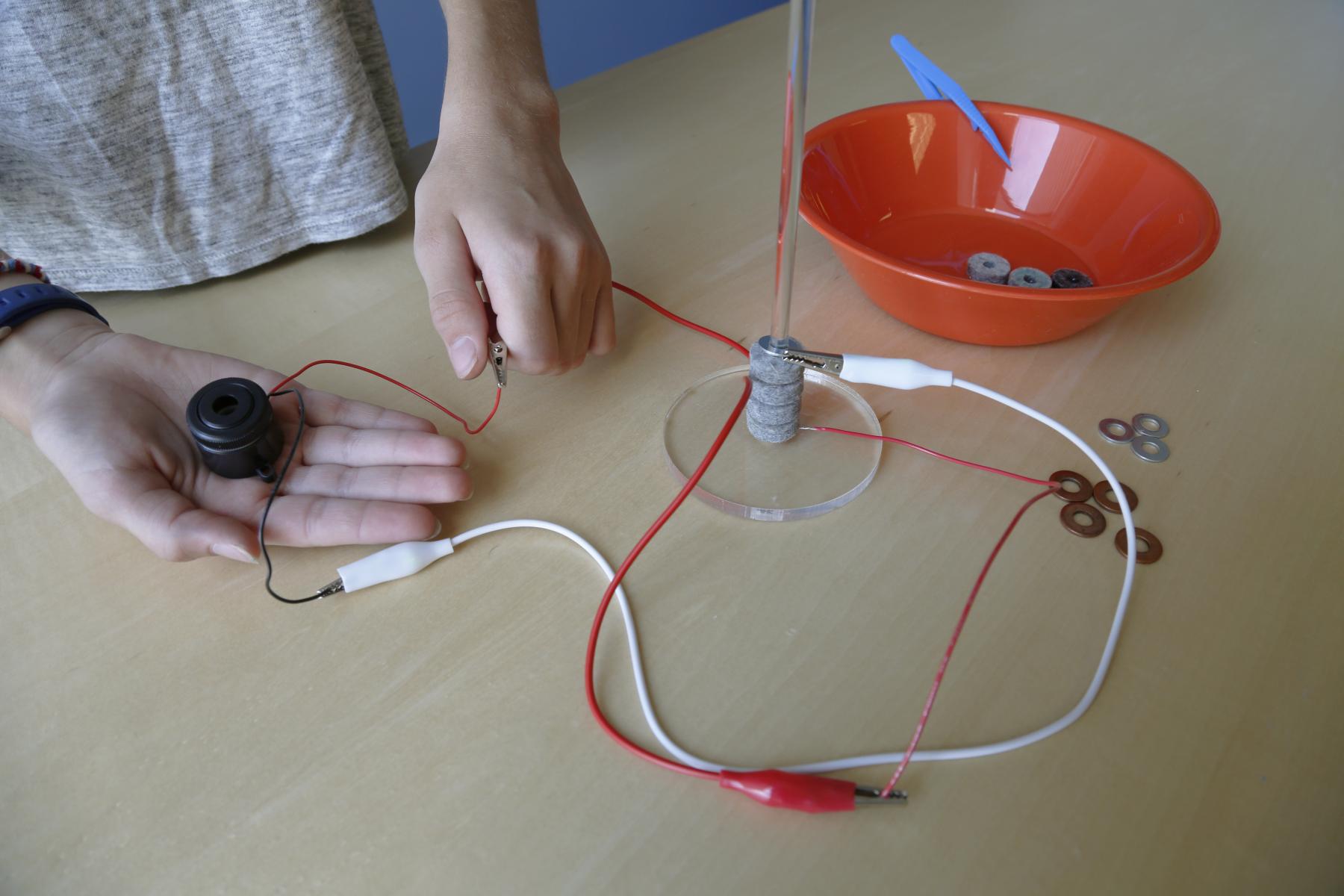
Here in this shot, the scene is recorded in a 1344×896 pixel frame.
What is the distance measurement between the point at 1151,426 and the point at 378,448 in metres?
0.53

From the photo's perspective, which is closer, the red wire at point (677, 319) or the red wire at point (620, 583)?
the red wire at point (620, 583)

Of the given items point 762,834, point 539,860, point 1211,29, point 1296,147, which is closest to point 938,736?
point 762,834

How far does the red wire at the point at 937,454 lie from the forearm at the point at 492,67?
1.15 feet

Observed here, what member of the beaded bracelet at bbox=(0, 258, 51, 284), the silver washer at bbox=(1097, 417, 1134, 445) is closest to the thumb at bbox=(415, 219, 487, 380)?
the beaded bracelet at bbox=(0, 258, 51, 284)

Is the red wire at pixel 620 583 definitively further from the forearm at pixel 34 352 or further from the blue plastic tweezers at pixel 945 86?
the forearm at pixel 34 352

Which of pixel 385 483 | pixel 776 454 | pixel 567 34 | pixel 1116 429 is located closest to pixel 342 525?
pixel 385 483

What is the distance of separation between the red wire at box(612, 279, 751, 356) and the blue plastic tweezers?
0.95 ft

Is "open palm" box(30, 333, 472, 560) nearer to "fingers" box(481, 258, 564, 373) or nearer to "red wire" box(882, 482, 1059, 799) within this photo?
"fingers" box(481, 258, 564, 373)

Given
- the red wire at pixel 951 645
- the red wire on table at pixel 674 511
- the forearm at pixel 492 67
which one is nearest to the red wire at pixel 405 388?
the red wire on table at pixel 674 511

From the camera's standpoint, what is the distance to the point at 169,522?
49 centimetres

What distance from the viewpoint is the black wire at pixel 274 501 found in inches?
19.5

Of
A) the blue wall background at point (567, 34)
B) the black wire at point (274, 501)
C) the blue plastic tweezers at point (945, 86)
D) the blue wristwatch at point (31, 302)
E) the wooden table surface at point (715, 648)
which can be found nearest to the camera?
the wooden table surface at point (715, 648)

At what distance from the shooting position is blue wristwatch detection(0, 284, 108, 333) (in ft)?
1.96

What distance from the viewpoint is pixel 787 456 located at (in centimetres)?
58
